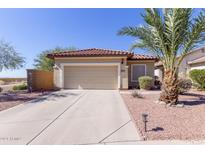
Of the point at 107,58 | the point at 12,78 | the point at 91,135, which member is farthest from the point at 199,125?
the point at 12,78

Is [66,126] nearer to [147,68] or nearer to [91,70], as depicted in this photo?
[91,70]

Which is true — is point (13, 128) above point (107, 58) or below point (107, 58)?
below

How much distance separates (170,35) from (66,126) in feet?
21.8

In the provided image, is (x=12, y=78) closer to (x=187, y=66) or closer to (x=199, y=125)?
(x=187, y=66)

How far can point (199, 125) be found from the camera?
6.15 m

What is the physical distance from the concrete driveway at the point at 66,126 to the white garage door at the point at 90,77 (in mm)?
8365

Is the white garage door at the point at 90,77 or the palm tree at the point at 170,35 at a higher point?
the palm tree at the point at 170,35

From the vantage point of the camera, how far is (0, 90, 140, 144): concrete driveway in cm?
504

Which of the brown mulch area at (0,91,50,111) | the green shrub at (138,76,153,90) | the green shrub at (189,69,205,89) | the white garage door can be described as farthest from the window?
the brown mulch area at (0,91,50,111)

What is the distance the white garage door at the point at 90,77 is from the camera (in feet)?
56.0

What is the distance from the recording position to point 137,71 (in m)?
18.1

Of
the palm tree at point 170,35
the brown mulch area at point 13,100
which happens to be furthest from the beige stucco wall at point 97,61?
the palm tree at point 170,35

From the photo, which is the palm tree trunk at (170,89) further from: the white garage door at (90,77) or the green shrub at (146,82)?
the white garage door at (90,77)
